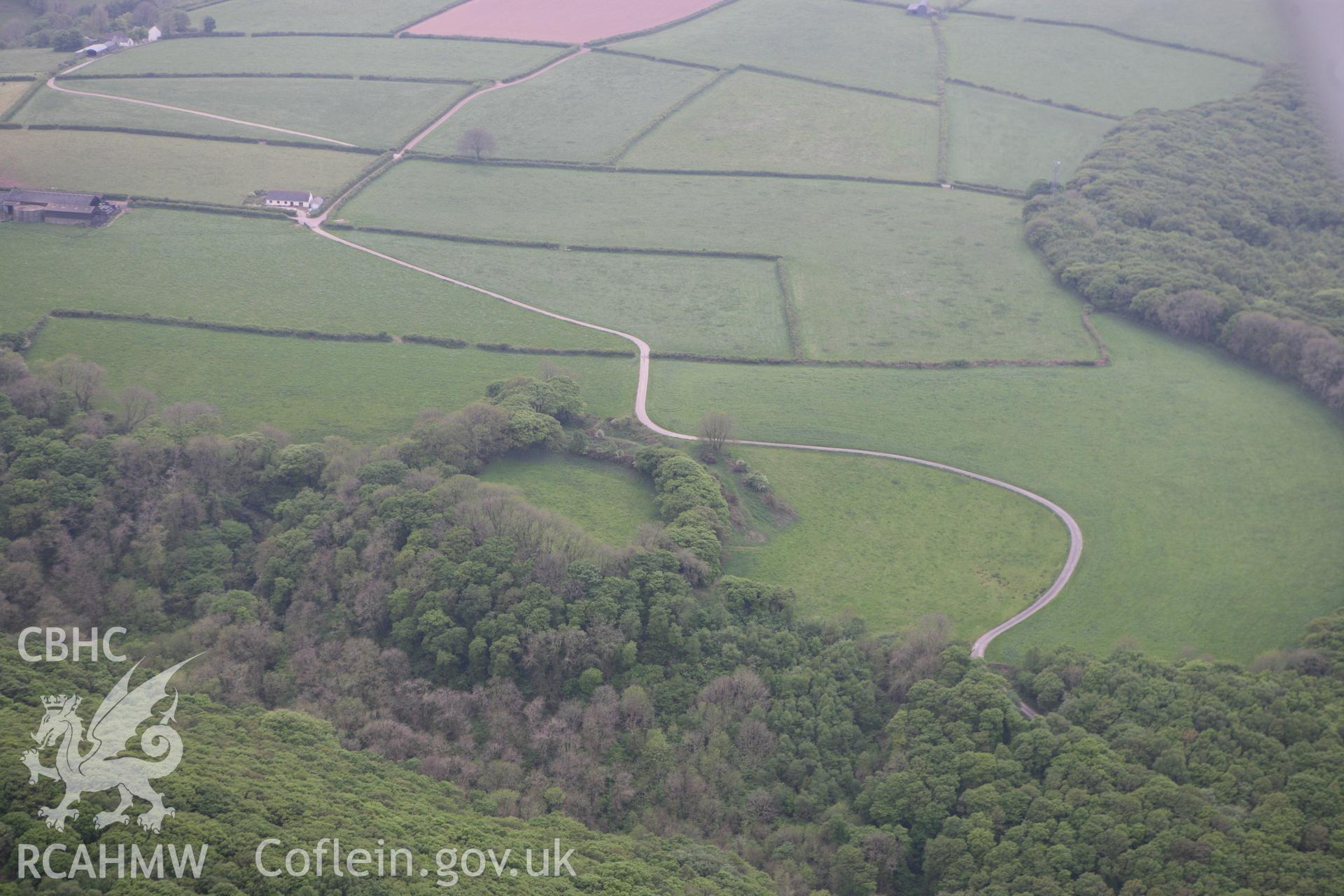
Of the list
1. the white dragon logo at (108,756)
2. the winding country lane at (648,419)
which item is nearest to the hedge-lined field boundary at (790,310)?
the winding country lane at (648,419)

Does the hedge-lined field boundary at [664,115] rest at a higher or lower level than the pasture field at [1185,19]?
lower

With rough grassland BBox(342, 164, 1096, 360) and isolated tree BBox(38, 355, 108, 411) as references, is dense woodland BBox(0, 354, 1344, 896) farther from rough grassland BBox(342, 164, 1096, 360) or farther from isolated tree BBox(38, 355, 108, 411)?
rough grassland BBox(342, 164, 1096, 360)

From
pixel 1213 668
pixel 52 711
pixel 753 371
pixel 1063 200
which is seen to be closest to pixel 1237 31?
pixel 1063 200

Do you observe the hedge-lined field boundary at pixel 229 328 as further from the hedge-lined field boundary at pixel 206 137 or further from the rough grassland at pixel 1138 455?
the hedge-lined field boundary at pixel 206 137

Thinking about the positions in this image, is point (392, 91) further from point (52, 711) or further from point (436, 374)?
point (52, 711)


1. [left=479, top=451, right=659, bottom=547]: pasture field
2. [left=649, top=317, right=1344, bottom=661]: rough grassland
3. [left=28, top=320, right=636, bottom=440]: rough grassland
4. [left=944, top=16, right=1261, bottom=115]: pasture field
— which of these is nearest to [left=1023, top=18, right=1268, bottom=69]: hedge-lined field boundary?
[left=944, top=16, right=1261, bottom=115]: pasture field

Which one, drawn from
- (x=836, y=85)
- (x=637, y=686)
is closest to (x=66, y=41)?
(x=836, y=85)
